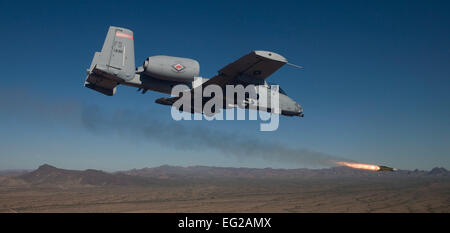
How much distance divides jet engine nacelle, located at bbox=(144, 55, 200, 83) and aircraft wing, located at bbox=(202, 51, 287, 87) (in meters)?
1.96

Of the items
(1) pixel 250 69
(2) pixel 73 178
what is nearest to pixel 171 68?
(1) pixel 250 69

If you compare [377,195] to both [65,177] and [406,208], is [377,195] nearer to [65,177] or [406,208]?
[406,208]

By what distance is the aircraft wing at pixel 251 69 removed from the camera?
19612mm

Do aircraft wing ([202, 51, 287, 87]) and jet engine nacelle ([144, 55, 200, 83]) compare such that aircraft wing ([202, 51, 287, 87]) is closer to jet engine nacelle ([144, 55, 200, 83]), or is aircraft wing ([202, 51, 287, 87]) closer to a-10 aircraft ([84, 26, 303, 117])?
a-10 aircraft ([84, 26, 303, 117])

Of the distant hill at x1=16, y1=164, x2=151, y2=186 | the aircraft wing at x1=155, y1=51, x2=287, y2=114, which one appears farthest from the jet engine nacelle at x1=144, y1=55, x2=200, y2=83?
the distant hill at x1=16, y1=164, x2=151, y2=186

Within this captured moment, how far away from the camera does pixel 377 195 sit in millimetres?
142000

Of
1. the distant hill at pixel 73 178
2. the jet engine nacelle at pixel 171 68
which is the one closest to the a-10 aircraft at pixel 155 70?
the jet engine nacelle at pixel 171 68

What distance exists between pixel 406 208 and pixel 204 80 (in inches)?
4377

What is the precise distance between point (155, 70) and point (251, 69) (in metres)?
6.33

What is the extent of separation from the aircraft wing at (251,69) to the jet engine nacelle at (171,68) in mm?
1956

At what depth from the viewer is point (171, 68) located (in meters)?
20.9

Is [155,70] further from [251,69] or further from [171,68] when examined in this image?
[251,69]

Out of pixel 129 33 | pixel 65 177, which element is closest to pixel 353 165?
pixel 129 33
